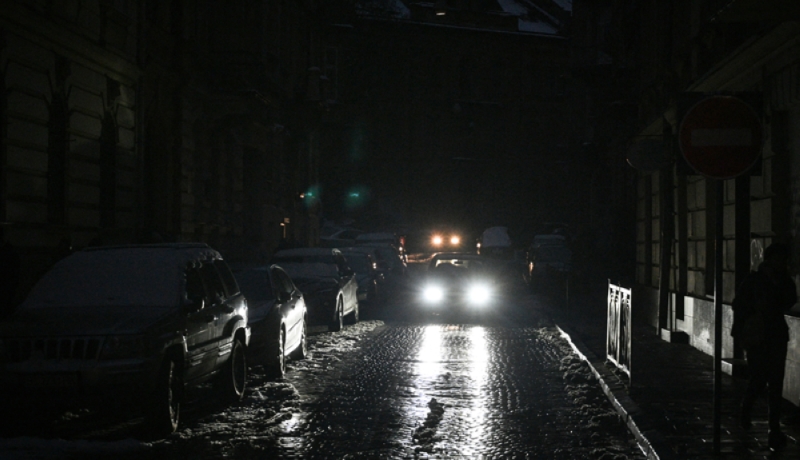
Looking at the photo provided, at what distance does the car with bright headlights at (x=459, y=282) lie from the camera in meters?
33.0

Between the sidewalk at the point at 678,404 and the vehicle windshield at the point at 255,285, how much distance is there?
4.16 m

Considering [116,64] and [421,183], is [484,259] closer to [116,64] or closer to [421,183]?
[116,64]

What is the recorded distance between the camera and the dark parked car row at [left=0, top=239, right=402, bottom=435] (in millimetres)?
9211

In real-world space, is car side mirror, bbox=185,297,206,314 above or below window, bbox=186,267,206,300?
below

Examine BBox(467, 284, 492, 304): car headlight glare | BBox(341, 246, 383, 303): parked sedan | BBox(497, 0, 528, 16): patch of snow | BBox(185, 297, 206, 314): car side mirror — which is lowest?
BBox(467, 284, 492, 304): car headlight glare

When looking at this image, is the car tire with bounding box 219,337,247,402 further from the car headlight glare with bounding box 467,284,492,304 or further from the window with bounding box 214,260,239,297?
the car headlight glare with bounding box 467,284,492,304

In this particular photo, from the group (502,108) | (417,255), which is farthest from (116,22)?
(502,108)

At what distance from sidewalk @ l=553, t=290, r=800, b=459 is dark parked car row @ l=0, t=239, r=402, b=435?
12.5 feet

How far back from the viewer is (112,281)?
35.1ft

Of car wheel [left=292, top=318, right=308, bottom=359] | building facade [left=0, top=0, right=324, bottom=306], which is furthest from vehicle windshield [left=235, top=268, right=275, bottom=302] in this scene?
building facade [left=0, top=0, right=324, bottom=306]

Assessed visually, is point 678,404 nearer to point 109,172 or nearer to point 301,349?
point 301,349

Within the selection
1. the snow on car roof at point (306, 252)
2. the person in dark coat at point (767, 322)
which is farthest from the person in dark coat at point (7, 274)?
the person in dark coat at point (767, 322)

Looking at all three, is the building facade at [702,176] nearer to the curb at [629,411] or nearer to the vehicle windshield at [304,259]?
the curb at [629,411]

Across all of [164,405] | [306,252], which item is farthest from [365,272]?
[164,405]
